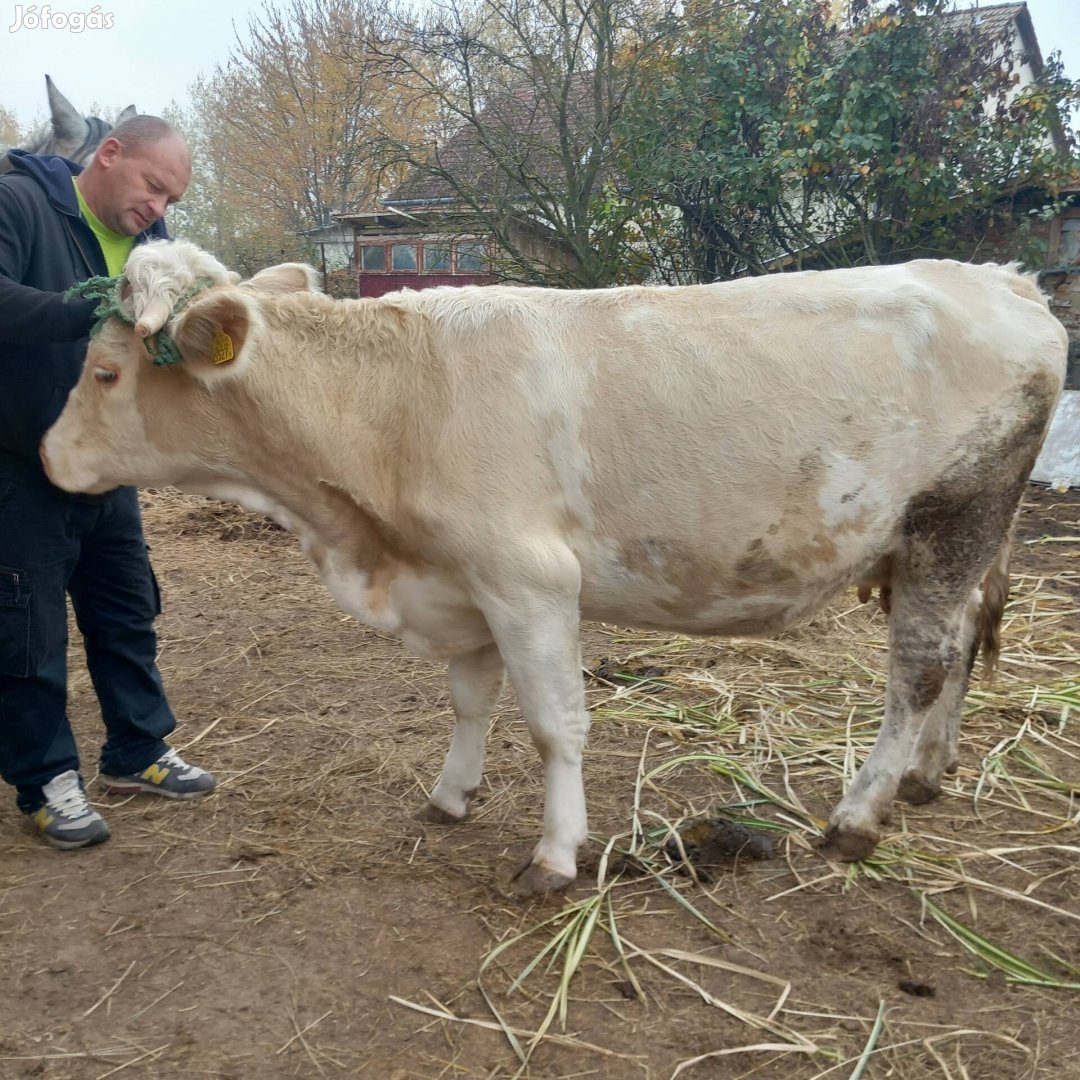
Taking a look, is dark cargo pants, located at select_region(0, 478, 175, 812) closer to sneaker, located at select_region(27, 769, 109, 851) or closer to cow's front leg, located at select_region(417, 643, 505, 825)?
sneaker, located at select_region(27, 769, 109, 851)

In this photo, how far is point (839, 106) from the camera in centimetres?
1149

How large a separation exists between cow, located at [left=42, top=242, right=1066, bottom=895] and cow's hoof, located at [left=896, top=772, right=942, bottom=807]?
343mm

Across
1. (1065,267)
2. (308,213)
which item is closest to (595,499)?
(1065,267)

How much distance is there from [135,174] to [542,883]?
261cm

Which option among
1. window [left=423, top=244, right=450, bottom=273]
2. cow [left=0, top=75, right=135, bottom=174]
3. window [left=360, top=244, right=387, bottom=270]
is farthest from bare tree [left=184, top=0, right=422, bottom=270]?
cow [left=0, top=75, right=135, bottom=174]

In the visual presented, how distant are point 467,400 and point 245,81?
32.6m

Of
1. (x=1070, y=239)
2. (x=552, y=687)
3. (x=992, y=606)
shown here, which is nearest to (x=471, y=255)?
(x=1070, y=239)

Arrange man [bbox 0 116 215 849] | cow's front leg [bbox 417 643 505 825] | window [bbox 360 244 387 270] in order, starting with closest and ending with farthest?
1. man [bbox 0 116 215 849]
2. cow's front leg [bbox 417 643 505 825]
3. window [bbox 360 244 387 270]

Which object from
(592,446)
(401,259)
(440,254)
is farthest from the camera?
(401,259)

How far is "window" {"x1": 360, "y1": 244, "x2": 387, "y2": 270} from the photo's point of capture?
906 inches

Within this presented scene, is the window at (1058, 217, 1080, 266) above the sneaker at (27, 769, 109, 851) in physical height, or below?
above

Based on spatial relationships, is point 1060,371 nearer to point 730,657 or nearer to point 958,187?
point 730,657

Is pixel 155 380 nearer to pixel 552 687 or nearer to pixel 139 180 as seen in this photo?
pixel 139 180

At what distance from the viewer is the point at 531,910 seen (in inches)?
123
